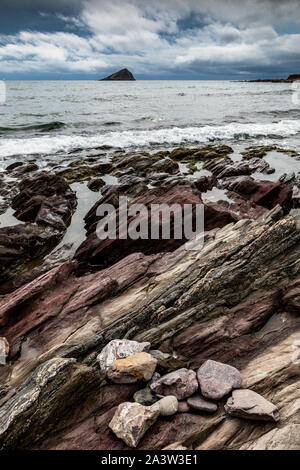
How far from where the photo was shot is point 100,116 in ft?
145

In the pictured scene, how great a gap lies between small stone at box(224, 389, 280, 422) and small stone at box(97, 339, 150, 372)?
163 centimetres

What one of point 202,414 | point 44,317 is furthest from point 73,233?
point 202,414

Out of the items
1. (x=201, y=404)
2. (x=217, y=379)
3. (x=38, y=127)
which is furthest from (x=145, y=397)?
(x=38, y=127)

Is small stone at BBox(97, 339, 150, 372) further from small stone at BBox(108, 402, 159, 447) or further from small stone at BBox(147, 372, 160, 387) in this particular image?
small stone at BBox(108, 402, 159, 447)

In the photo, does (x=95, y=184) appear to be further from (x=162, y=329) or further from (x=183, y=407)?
(x=183, y=407)

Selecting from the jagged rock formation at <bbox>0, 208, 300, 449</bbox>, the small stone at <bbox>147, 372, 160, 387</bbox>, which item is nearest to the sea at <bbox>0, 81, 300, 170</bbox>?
the jagged rock formation at <bbox>0, 208, 300, 449</bbox>

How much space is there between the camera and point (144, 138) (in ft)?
98.3

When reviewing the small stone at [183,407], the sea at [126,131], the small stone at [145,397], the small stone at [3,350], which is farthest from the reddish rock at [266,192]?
the sea at [126,131]

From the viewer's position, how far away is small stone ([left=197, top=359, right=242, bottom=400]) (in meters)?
3.96

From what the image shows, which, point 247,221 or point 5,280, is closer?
point 247,221

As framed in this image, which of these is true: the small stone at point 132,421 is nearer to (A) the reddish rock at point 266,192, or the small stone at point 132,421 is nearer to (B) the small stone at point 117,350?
(B) the small stone at point 117,350
